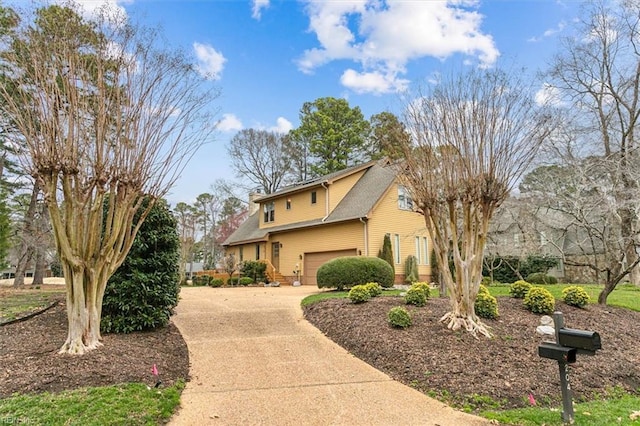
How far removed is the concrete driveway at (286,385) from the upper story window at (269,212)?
15615 millimetres

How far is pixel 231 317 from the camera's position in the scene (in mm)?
9016

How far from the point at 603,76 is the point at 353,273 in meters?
13.2

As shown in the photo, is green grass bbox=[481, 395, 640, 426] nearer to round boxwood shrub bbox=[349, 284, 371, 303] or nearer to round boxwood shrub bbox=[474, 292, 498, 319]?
round boxwood shrub bbox=[474, 292, 498, 319]

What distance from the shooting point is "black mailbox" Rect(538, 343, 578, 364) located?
4.00m

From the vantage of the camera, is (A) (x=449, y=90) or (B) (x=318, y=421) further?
(A) (x=449, y=90)

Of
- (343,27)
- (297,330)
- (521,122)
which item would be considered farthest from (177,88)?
(343,27)

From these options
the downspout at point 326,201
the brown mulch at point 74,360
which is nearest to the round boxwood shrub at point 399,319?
the brown mulch at point 74,360

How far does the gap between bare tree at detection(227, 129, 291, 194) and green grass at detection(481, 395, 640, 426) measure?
3136cm

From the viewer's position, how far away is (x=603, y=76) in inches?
618

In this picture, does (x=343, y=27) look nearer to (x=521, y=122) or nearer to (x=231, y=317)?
(x=521, y=122)

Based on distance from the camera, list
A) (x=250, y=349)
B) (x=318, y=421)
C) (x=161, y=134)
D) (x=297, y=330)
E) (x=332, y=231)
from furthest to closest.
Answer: (x=332, y=231)
(x=297, y=330)
(x=250, y=349)
(x=161, y=134)
(x=318, y=421)

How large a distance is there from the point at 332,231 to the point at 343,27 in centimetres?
982

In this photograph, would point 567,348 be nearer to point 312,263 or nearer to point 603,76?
point 603,76

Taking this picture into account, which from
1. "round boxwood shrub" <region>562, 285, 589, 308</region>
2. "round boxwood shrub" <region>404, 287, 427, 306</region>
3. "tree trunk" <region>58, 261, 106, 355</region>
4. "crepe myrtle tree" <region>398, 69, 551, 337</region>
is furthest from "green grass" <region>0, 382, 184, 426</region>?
"round boxwood shrub" <region>562, 285, 589, 308</region>
